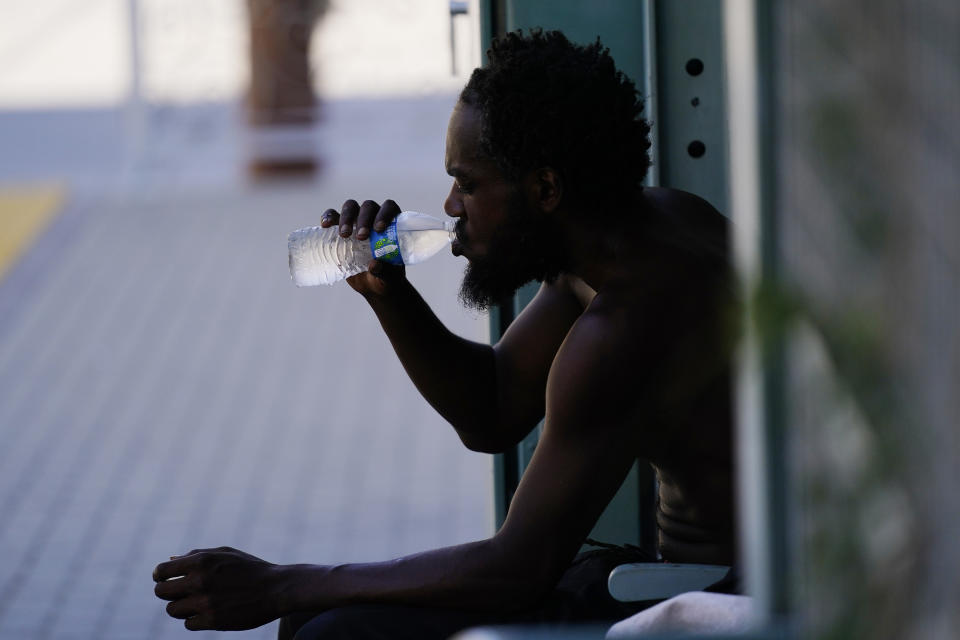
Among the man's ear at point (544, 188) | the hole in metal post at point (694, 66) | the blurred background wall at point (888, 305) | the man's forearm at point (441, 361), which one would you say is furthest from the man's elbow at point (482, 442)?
the blurred background wall at point (888, 305)

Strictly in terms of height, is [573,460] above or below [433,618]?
above

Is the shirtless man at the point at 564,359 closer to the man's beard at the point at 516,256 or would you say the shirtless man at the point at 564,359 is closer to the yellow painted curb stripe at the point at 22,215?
the man's beard at the point at 516,256

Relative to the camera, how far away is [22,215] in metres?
9.23

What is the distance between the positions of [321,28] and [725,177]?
707 centimetres

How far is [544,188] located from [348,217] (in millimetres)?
420

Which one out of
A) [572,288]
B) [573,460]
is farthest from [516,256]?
[573,460]

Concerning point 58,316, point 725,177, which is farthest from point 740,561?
point 58,316

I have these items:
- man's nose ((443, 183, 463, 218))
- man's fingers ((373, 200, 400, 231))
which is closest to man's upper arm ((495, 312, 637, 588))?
man's nose ((443, 183, 463, 218))

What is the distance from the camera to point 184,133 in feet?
32.5

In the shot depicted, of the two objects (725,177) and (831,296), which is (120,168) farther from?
(831,296)

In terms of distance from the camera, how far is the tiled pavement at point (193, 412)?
4.74 meters

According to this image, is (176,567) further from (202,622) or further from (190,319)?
(190,319)

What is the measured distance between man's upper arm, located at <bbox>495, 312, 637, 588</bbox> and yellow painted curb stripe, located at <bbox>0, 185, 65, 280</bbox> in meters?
6.78

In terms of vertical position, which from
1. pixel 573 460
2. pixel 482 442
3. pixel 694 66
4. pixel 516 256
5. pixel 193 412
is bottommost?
pixel 193 412
